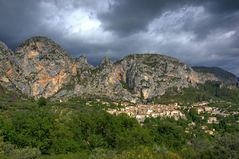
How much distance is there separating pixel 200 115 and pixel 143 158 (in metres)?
126

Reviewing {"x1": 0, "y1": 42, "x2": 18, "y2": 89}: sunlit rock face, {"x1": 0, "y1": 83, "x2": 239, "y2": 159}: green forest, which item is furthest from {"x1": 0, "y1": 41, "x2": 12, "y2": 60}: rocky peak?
{"x1": 0, "y1": 83, "x2": 239, "y2": 159}: green forest

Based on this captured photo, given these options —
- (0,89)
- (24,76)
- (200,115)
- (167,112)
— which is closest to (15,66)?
(24,76)

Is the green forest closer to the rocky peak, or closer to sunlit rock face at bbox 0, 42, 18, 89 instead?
sunlit rock face at bbox 0, 42, 18, 89

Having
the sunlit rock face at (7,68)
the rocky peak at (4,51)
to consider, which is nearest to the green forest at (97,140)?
the sunlit rock face at (7,68)

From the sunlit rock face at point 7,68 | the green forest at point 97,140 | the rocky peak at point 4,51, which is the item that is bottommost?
the green forest at point 97,140

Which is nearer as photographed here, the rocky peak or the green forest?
the green forest

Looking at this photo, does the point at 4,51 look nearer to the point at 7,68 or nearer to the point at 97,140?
the point at 7,68

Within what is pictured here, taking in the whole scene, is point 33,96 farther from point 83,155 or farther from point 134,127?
point 83,155

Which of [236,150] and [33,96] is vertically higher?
[33,96]

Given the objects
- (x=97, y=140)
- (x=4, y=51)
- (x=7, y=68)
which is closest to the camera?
(x=97, y=140)

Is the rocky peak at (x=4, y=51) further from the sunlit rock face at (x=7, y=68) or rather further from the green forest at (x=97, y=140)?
the green forest at (x=97, y=140)

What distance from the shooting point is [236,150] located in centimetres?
4116

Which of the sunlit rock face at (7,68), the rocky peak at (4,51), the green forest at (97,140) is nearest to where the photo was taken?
the green forest at (97,140)

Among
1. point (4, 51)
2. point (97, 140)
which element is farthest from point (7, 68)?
point (97, 140)
